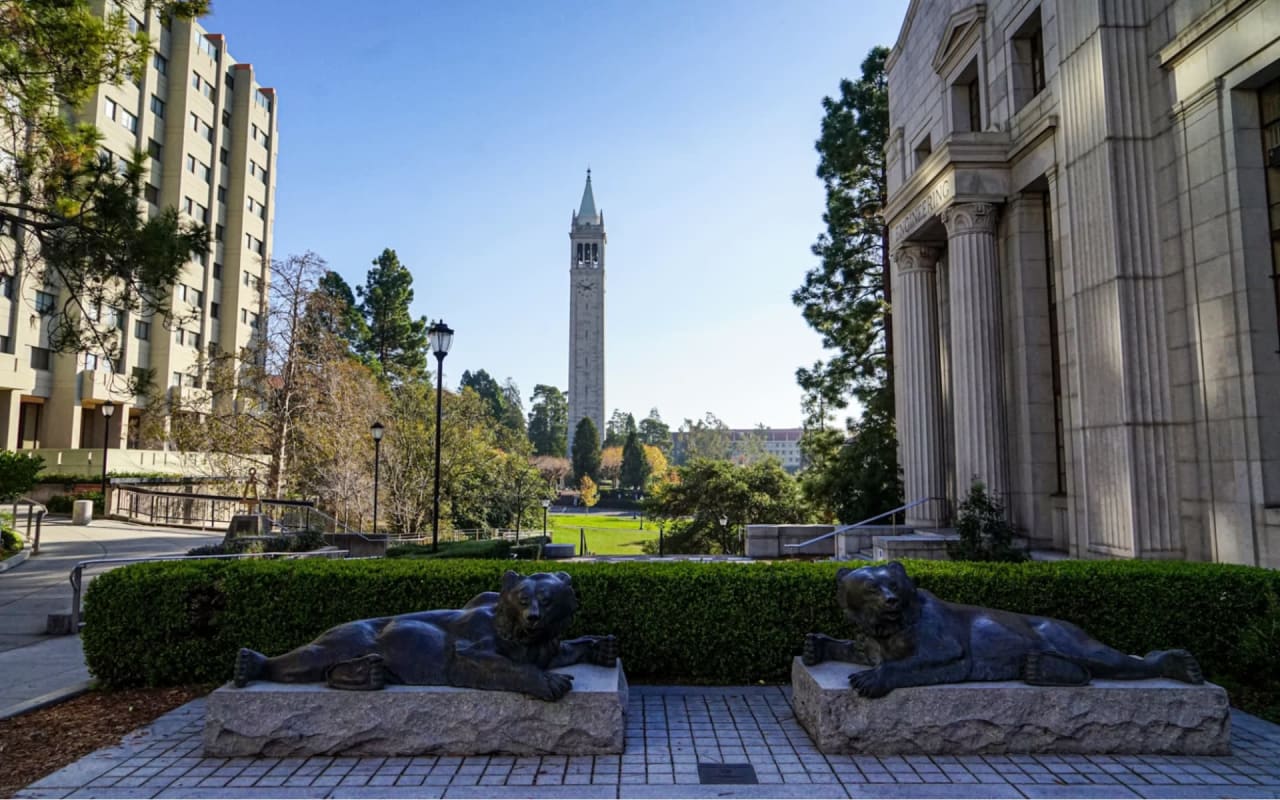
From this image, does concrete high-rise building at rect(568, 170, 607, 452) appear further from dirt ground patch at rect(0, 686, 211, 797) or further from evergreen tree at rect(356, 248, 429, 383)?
dirt ground patch at rect(0, 686, 211, 797)

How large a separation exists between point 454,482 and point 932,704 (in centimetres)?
2530

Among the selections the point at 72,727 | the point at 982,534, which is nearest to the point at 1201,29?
the point at 982,534

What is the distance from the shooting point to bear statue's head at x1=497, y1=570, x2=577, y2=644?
4.71m

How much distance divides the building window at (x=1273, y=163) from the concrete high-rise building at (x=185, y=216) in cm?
3287

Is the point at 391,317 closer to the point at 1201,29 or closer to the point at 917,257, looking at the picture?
the point at 917,257

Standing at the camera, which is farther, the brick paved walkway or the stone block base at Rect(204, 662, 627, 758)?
the stone block base at Rect(204, 662, 627, 758)

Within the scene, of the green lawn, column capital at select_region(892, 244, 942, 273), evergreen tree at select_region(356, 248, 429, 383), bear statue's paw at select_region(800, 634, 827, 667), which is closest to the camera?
bear statue's paw at select_region(800, 634, 827, 667)

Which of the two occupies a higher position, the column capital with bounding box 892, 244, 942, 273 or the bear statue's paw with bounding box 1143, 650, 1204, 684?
the column capital with bounding box 892, 244, 942, 273

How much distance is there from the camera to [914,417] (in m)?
14.4

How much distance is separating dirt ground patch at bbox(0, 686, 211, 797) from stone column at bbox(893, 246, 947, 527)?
12338mm

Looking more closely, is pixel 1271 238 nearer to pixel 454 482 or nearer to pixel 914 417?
pixel 914 417

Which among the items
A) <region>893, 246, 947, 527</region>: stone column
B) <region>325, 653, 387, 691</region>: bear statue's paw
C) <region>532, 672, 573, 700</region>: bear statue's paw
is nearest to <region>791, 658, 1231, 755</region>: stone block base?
<region>532, 672, 573, 700</region>: bear statue's paw

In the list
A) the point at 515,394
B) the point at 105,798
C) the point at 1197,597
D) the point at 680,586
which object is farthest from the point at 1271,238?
the point at 515,394

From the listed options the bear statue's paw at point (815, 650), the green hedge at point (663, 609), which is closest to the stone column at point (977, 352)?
the green hedge at point (663, 609)
